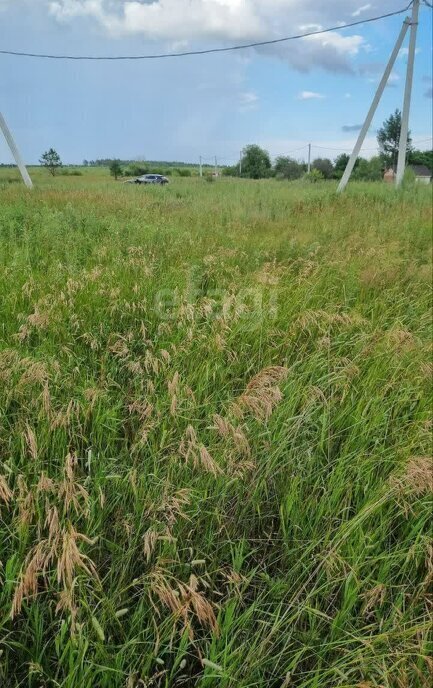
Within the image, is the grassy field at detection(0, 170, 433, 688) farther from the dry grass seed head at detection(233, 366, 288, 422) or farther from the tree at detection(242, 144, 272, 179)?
the tree at detection(242, 144, 272, 179)

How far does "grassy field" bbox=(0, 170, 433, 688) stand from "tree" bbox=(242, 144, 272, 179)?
88.6 ft

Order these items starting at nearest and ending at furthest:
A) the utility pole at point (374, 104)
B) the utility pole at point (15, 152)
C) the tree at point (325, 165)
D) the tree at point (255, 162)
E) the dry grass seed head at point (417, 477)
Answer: the dry grass seed head at point (417, 477), the utility pole at point (374, 104), the utility pole at point (15, 152), the tree at point (255, 162), the tree at point (325, 165)

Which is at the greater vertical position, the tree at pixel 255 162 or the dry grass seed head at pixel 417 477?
the tree at pixel 255 162

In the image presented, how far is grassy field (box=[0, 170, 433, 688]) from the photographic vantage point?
1.03 metres

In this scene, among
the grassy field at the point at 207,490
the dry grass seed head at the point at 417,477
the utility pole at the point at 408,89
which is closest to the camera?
the grassy field at the point at 207,490

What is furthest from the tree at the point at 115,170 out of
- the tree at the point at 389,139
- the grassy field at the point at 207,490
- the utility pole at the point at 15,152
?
the tree at the point at 389,139

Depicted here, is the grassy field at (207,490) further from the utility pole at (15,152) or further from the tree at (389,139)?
the tree at (389,139)

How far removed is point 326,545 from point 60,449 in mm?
957

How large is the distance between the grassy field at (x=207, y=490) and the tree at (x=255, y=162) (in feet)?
88.6

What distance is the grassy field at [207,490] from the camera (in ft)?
3.36

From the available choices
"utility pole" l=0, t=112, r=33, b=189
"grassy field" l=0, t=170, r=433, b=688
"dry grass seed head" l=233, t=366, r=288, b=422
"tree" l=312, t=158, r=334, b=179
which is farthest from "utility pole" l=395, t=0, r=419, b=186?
"tree" l=312, t=158, r=334, b=179

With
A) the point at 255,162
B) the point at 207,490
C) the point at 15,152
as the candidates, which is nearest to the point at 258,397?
the point at 207,490

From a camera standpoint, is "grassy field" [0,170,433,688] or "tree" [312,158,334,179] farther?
"tree" [312,158,334,179]

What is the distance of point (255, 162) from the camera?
28.1m
